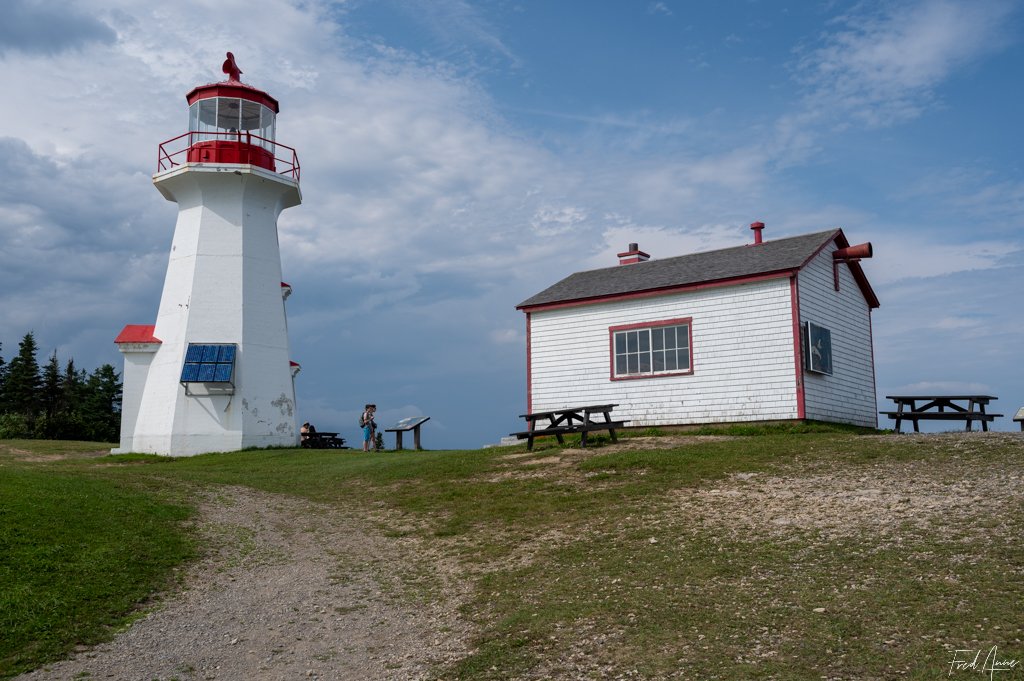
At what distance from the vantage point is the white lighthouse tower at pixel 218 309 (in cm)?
2980

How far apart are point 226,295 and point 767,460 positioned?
20.8 metres

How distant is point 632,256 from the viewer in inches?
1158

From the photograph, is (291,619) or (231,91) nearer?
(291,619)

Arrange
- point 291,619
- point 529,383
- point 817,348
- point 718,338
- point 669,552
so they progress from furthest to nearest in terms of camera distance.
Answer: point 529,383 → point 718,338 → point 817,348 → point 669,552 → point 291,619

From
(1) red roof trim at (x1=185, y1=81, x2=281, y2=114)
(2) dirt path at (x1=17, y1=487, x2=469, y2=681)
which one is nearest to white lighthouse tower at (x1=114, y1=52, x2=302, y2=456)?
(1) red roof trim at (x1=185, y1=81, x2=281, y2=114)

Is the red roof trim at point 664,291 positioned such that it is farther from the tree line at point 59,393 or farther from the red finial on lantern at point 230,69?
the tree line at point 59,393

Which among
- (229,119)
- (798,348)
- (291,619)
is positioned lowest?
(291,619)

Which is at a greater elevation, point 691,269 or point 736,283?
point 691,269

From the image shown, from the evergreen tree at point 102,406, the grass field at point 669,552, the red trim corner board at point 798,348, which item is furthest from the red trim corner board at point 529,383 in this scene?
the evergreen tree at point 102,406

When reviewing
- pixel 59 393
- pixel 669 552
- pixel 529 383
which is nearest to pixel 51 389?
pixel 59 393

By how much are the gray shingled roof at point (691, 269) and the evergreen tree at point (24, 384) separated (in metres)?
48.0

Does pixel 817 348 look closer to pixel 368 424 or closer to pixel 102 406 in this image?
pixel 368 424

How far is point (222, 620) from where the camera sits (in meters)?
11.1

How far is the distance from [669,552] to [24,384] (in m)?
60.6
